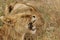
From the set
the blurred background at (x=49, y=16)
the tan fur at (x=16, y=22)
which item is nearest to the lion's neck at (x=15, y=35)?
the tan fur at (x=16, y=22)

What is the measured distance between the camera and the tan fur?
2608 millimetres

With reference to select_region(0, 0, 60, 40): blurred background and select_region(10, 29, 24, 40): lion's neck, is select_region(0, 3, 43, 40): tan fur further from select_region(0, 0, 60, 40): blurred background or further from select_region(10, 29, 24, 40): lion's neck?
select_region(0, 0, 60, 40): blurred background

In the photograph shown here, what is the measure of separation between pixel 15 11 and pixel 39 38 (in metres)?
0.78

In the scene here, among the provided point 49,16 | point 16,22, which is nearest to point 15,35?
point 16,22

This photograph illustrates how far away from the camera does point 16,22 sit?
2635mm

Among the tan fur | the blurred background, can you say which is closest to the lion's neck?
the tan fur

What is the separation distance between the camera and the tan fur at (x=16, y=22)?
2608 mm

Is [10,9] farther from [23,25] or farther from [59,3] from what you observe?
[59,3]

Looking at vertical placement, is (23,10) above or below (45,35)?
above

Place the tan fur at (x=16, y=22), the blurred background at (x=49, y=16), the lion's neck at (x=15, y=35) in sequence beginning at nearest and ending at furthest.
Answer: the tan fur at (x=16, y=22)
the lion's neck at (x=15, y=35)
the blurred background at (x=49, y=16)

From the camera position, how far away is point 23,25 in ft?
9.05

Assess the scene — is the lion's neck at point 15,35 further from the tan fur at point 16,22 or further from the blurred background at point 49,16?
the blurred background at point 49,16

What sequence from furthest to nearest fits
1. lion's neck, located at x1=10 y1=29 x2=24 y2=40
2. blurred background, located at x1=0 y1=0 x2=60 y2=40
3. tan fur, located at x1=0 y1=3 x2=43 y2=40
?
1. blurred background, located at x1=0 y1=0 x2=60 y2=40
2. lion's neck, located at x1=10 y1=29 x2=24 y2=40
3. tan fur, located at x1=0 y1=3 x2=43 y2=40

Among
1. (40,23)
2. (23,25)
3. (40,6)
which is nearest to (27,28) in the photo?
(23,25)
